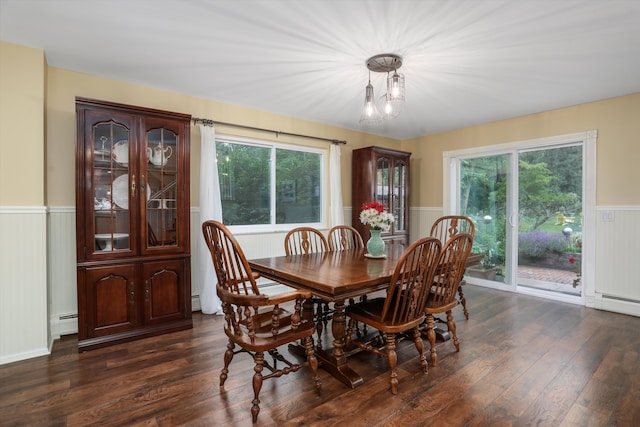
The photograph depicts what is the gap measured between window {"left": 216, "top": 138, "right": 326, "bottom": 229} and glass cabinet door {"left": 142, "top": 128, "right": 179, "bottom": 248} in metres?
0.81

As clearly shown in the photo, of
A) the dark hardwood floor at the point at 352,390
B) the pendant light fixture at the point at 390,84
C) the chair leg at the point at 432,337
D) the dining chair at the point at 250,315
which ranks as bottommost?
the dark hardwood floor at the point at 352,390

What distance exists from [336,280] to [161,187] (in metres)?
2.00

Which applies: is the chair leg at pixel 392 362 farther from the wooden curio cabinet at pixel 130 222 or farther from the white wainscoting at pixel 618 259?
the white wainscoting at pixel 618 259

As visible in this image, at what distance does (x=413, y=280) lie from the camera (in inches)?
76.7

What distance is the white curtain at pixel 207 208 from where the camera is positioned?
340 cm

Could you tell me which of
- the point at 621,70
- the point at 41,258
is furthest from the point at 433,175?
the point at 41,258

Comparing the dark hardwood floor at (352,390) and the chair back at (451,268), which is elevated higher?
the chair back at (451,268)

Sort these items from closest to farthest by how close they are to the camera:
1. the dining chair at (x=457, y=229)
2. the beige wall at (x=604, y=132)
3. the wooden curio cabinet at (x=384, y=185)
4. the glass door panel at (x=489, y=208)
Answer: the dining chair at (x=457, y=229), the beige wall at (x=604, y=132), the glass door panel at (x=489, y=208), the wooden curio cabinet at (x=384, y=185)

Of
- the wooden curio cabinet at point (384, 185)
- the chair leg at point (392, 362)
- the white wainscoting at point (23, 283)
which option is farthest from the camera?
the wooden curio cabinet at point (384, 185)

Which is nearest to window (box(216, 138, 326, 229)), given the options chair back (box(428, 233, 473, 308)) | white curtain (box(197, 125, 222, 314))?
white curtain (box(197, 125, 222, 314))

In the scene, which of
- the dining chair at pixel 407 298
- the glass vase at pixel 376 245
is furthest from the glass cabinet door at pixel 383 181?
the dining chair at pixel 407 298

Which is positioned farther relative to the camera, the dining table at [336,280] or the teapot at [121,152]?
the teapot at [121,152]

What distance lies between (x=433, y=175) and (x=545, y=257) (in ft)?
6.40

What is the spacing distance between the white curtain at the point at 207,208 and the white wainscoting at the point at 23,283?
129 cm
